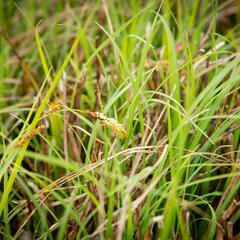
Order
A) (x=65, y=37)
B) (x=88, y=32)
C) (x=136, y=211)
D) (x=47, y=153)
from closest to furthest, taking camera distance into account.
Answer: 1. (x=136, y=211)
2. (x=47, y=153)
3. (x=65, y=37)
4. (x=88, y=32)

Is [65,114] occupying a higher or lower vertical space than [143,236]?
higher

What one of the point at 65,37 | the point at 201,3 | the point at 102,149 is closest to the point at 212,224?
the point at 102,149

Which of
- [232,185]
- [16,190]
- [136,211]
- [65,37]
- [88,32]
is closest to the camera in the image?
[136,211]

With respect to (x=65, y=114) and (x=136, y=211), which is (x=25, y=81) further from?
(x=136, y=211)

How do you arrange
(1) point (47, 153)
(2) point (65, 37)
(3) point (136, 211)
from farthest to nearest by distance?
(2) point (65, 37)
(1) point (47, 153)
(3) point (136, 211)

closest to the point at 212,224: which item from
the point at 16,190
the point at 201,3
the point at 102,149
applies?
the point at 102,149

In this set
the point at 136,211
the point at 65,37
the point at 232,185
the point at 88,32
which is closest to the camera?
the point at 136,211

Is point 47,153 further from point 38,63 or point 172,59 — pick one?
point 38,63

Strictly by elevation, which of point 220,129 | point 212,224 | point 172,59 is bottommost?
point 212,224

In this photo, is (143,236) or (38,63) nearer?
(143,236)
